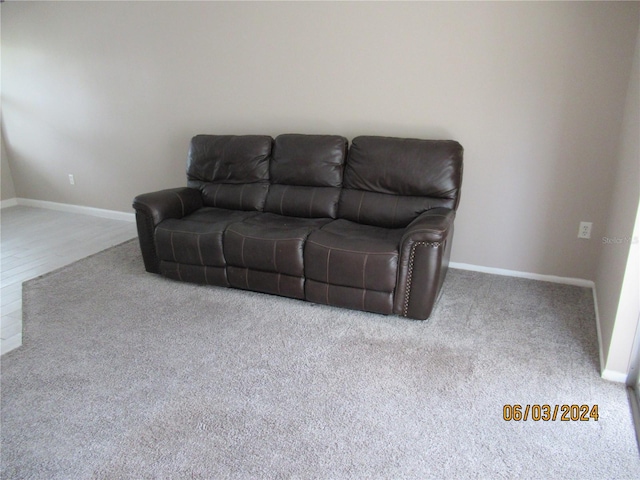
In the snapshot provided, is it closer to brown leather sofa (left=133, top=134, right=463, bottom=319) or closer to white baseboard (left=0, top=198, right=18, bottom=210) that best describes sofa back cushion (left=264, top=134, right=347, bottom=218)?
brown leather sofa (left=133, top=134, right=463, bottom=319)

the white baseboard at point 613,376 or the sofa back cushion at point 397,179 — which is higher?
the sofa back cushion at point 397,179

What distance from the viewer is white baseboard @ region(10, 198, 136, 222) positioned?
4516 mm

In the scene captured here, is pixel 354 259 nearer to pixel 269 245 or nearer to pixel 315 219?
pixel 269 245

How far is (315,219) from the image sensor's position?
9.86ft

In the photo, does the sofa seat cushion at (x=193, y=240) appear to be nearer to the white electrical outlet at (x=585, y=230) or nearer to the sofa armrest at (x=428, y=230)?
the sofa armrest at (x=428, y=230)

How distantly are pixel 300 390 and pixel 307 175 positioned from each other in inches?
64.5

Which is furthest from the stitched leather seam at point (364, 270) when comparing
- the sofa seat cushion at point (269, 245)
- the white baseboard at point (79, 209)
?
the white baseboard at point (79, 209)

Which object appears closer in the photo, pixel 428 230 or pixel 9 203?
pixel 428 230

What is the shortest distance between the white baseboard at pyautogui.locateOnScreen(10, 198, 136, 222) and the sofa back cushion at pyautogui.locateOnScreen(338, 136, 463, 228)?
2545 millimetres

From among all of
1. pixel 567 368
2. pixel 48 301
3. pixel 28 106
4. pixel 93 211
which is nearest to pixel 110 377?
pixel 48 301

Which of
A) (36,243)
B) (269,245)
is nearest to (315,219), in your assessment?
(269,245)

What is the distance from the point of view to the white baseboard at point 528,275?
117 inches

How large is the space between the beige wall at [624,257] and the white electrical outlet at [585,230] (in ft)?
0.78

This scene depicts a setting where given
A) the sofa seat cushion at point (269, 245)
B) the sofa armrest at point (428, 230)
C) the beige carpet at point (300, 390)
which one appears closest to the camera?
the beige carpet at point (300, 390)
